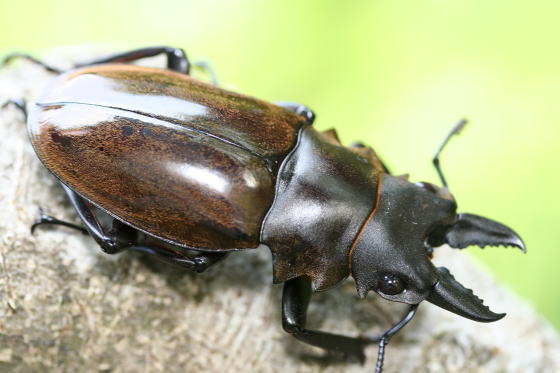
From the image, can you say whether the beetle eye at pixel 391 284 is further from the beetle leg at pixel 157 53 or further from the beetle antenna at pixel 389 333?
the beetle leg at pixel 157 53

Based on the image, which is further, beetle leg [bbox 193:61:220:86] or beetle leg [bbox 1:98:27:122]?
beetle leg [bbox 193:61:220:86]

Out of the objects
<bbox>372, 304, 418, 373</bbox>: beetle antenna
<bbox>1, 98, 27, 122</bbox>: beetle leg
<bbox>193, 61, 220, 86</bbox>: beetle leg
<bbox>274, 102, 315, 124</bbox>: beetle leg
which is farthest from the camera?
<bbox>193, 61, 220, 86</bbox>: beetle leg

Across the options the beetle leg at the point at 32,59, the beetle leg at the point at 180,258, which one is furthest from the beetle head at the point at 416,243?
the beetle leg at the point at 32,59

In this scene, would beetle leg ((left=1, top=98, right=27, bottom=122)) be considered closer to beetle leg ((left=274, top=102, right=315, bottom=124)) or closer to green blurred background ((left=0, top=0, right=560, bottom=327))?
beetle leg ((left=274, top=102, right=315, bottom=124))

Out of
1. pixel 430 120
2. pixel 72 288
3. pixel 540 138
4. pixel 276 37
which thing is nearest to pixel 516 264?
pixel 540 138

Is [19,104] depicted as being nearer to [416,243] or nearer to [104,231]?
[104,231]

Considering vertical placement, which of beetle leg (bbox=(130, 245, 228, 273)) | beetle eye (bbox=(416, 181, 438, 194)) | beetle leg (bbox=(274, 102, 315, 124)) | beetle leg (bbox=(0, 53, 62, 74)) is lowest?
beetle leg (bbox=(130, 245, 228, 273))

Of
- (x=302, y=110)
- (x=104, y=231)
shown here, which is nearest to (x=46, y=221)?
(x=104, y=231)

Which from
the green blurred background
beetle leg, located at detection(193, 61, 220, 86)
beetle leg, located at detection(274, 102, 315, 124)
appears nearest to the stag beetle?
→ beetle leg, located at detection(274, 102, 315, 124)
